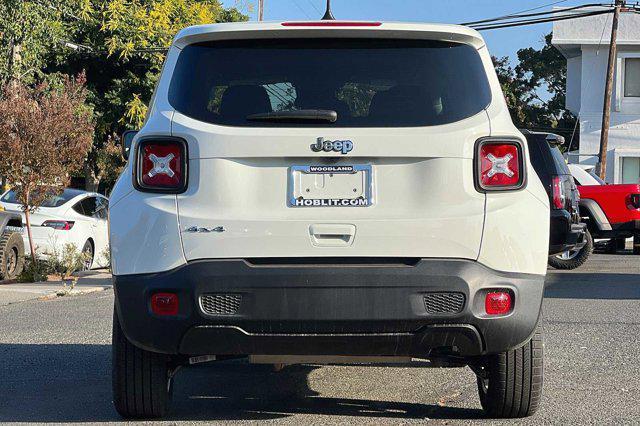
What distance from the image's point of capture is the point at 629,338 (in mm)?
9023

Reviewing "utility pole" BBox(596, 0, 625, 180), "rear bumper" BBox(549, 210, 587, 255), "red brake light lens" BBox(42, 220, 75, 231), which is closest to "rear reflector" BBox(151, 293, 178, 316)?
"rear bumper" BBox(549, 210, 587, 255)

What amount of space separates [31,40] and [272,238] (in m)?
20.8

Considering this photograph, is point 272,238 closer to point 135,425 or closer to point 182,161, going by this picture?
point 182,161

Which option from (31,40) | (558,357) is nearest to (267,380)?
(558,357)

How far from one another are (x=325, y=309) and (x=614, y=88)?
33239 mm

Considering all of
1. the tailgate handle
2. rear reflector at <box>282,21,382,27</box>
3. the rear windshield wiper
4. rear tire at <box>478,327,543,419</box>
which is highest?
rear reflector at <box>282,21,382,27</box>

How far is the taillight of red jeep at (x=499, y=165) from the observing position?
513cm

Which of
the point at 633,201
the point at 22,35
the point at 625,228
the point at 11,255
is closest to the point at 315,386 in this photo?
the point at 11,255

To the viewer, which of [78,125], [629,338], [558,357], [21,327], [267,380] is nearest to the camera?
[267,380]

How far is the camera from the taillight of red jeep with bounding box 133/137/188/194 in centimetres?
512

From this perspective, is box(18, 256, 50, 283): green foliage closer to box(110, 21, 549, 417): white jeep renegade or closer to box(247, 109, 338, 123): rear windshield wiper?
box(110, 21, 549, 417): white jeep renegade

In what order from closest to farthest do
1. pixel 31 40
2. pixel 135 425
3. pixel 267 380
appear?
pixel 135 425
pixel 267 380
pixel 31 40

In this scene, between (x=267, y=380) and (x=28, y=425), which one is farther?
(x=267, y=380)

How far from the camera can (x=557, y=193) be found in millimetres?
13664
